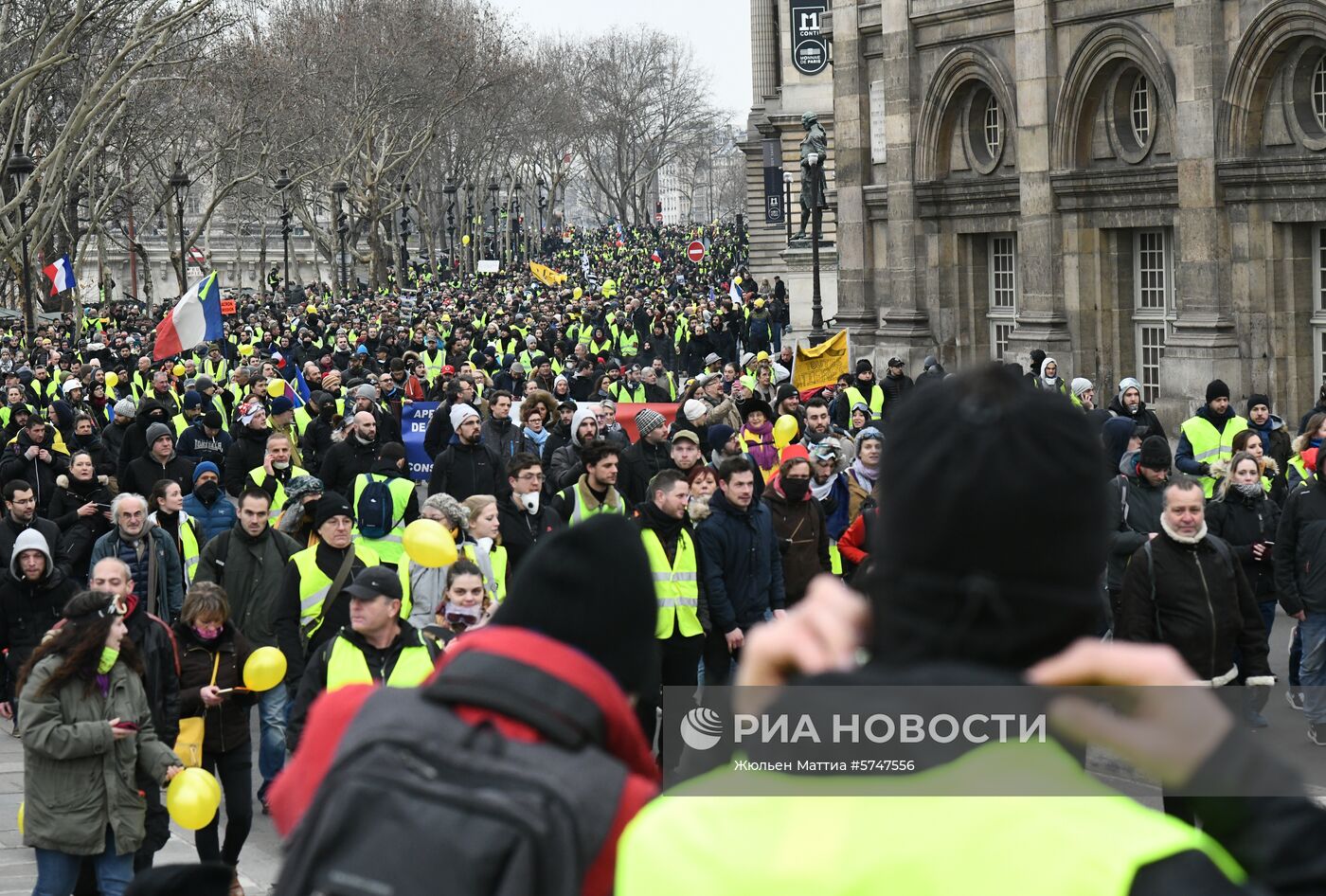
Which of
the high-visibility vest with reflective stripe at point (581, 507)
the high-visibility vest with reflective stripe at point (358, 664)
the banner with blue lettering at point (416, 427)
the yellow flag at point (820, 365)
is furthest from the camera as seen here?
the yellow flag at point (820, 365)

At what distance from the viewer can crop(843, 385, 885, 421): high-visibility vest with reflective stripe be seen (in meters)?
20.5

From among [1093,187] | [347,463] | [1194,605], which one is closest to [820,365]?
[1093,187]

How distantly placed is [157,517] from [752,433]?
5.38 metres

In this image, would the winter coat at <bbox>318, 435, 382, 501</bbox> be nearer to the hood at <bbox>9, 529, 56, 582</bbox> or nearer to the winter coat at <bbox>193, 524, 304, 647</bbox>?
the hood at <bbox>9, 529, 56, 582</bbox>

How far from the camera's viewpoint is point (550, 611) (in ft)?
7.13

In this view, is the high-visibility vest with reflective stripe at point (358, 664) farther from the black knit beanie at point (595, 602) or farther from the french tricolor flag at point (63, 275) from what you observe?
the french tricolor flag at point (63, 275)

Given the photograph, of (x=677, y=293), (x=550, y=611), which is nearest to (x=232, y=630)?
(x=550, y=611)

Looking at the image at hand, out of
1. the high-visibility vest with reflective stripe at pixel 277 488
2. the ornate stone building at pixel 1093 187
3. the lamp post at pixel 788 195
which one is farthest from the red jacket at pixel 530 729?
the lamp post at pixel 788 195

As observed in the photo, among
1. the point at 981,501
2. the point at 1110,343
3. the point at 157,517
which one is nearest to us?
the point at 981,501

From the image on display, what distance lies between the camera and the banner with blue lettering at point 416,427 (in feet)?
65.9

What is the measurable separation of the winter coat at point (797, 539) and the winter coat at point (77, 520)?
4.14 meters

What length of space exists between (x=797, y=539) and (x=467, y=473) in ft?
12.0

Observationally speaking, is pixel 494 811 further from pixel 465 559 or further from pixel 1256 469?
pixel 1256 469

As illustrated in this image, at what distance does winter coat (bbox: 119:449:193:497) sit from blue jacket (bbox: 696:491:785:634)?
5.80 meters
